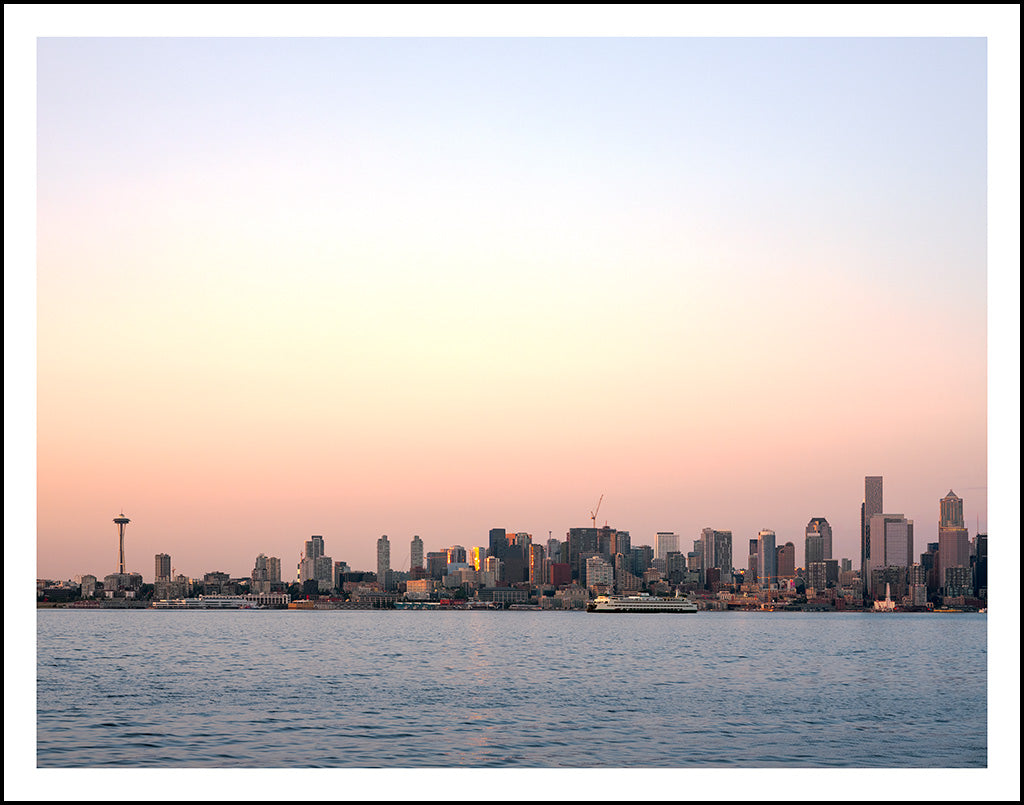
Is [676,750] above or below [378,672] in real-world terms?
above

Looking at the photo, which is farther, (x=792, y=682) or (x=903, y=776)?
(x=792, y=682)

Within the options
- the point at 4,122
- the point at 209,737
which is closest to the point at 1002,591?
the point at 4,122

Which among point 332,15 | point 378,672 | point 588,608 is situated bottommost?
point 588,608

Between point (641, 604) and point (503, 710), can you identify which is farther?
point (641, 604)

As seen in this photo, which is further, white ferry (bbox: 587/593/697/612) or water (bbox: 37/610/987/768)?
white ferry (bbox: 587/593/697/612)

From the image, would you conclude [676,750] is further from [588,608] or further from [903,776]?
[588,608]
